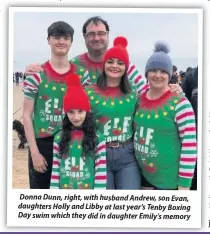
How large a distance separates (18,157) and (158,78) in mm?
1081

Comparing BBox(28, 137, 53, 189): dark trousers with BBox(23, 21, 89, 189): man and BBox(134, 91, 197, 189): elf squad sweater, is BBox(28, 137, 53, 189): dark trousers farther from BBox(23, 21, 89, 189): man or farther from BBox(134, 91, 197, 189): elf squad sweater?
BBox(134, 91, 197, 189): elf squad sweater

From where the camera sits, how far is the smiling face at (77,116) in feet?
7.64

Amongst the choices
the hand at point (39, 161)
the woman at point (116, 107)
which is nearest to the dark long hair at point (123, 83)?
the woman at point (116, 107)

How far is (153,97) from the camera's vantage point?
233 centimetres

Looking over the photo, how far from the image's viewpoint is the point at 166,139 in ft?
7.73

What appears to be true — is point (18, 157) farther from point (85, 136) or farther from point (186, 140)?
point (186, 140)

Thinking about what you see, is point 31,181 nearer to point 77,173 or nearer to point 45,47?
point 77,173

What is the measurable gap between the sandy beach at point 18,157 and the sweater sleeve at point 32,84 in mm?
78

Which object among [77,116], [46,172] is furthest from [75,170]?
[77,116]

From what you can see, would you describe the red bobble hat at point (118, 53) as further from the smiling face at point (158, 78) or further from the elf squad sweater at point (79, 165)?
the elf squad sweater at point (79, 165)

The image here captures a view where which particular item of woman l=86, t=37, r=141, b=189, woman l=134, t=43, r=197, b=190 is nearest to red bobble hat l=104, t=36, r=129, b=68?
woman l=86, t=37, r=141, b=189

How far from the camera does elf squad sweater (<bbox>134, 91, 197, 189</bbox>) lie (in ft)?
7.54

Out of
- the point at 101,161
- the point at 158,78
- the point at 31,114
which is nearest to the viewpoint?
the point at 158,78
